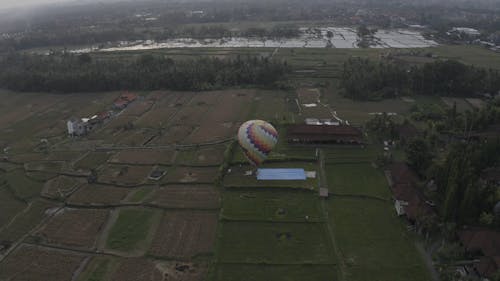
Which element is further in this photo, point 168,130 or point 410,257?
point 168,130

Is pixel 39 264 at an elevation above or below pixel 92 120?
below

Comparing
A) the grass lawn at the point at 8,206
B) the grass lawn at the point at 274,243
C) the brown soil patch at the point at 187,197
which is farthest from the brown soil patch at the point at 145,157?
the grass lawn at the point at 274,243

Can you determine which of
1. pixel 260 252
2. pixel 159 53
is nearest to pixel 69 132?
pixel 260 252

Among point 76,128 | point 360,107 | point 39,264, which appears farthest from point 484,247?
point 76,128

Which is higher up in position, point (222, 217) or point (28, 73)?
point (28, 73)

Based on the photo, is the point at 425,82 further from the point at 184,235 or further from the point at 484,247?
the point at 184,235

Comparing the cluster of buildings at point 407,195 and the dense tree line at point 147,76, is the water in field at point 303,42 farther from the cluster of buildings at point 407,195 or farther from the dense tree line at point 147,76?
the cluster of buildings at point 407,195

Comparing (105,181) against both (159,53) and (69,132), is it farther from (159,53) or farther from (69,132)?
(159,53)
